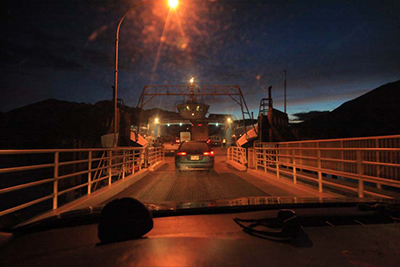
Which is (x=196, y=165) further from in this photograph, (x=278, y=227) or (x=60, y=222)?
(x=278, y=227)

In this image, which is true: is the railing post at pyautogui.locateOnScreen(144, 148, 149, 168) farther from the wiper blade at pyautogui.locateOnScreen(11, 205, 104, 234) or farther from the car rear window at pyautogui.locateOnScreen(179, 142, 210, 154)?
the wiper blade at pyautogui.locateOnScreen(11, 205, 104, 234)

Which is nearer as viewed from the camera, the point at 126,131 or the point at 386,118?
the point at 126,131

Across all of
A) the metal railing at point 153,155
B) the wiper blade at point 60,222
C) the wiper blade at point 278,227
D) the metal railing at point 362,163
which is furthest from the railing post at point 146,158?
the wiper blade at point 278,227

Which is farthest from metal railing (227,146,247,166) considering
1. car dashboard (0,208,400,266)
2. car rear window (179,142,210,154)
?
car dashboard (0,208,400,266)

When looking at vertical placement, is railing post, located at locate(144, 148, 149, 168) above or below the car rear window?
below

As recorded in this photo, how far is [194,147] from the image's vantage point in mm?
13578

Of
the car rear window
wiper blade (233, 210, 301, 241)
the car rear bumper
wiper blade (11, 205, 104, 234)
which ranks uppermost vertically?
the car rear window

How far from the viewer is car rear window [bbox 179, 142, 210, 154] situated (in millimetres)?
13375

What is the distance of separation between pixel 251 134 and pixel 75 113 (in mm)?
16598

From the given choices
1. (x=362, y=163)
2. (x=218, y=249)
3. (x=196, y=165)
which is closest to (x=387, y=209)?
(x=218, y=249)

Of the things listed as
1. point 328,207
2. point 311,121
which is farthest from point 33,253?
point 311,121

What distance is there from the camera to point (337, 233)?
248 centimetres

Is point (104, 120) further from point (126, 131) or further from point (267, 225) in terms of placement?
point (267, 225)

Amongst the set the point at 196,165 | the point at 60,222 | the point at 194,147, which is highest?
the point at 194,147
